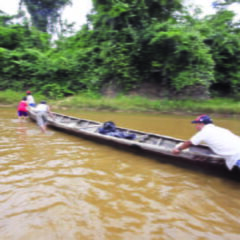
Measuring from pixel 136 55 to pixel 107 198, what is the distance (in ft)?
42.2

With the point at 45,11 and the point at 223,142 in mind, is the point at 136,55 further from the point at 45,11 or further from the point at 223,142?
the point at 45,11

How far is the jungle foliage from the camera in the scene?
13727 mm

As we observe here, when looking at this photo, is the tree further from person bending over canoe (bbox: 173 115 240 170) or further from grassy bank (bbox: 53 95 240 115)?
person bending over canoe (bbox: 173 115 240 170)

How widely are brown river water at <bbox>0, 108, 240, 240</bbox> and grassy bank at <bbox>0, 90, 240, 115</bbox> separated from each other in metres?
8.01

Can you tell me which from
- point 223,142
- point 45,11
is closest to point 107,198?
point 223,142

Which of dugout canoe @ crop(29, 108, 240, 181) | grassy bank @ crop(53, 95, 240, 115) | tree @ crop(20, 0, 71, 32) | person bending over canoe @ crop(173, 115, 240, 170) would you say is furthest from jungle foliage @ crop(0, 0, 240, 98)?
person bending over canoe @ crop(173, 115, 240, 170)

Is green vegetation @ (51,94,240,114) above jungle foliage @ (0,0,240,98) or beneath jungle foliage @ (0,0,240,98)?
beneath

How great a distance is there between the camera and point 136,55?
49.6 ft

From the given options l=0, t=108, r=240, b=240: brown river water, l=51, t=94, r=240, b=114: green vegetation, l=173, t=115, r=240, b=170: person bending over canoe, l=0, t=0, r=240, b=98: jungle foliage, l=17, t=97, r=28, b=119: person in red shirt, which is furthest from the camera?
l=0, t=0, r=240, b=98: jungle foliage

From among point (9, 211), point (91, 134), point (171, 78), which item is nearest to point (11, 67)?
point (171, 78)

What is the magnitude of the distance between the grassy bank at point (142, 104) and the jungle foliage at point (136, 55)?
1.08 m

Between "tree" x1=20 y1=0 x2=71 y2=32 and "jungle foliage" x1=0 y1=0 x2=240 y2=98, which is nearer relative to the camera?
"jungle foliage" x1=0 y1=0 x2=240 y2=98

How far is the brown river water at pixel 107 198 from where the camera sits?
2.91 meters

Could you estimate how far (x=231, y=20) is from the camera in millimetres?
15992
